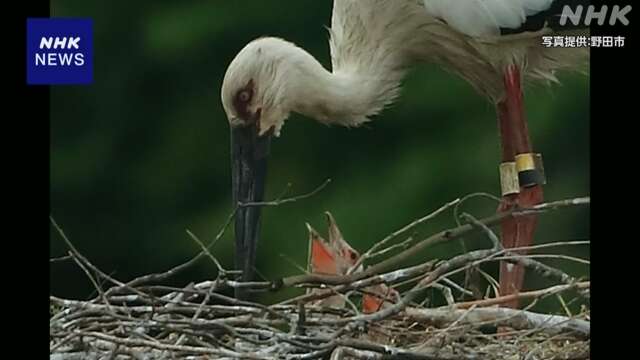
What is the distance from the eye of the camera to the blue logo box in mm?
2965

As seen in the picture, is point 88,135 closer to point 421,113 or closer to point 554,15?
point 421,113

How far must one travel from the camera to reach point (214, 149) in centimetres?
581

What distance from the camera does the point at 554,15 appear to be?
133 inches

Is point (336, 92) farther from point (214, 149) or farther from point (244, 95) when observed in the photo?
point (214, 149)

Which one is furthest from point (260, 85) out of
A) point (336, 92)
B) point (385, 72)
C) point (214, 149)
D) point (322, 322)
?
point (214, 149)

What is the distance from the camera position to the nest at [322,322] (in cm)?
276

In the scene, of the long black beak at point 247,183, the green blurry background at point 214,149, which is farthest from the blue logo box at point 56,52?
the green blurry background at point 214,149

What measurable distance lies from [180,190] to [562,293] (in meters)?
3.07

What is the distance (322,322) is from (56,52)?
24.5 inches

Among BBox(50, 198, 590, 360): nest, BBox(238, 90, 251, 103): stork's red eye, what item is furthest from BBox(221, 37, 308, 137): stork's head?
BBox(50, 198, 590, 360): nest

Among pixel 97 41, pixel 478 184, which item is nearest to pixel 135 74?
pixel 97 41

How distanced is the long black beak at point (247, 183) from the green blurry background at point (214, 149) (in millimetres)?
1384

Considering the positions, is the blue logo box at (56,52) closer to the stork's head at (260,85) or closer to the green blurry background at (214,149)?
the stork's head at (260,85)

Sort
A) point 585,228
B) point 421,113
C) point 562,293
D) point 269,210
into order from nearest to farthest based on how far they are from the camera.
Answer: point 562,293
point 585,228
point 269,210
point 421,113
